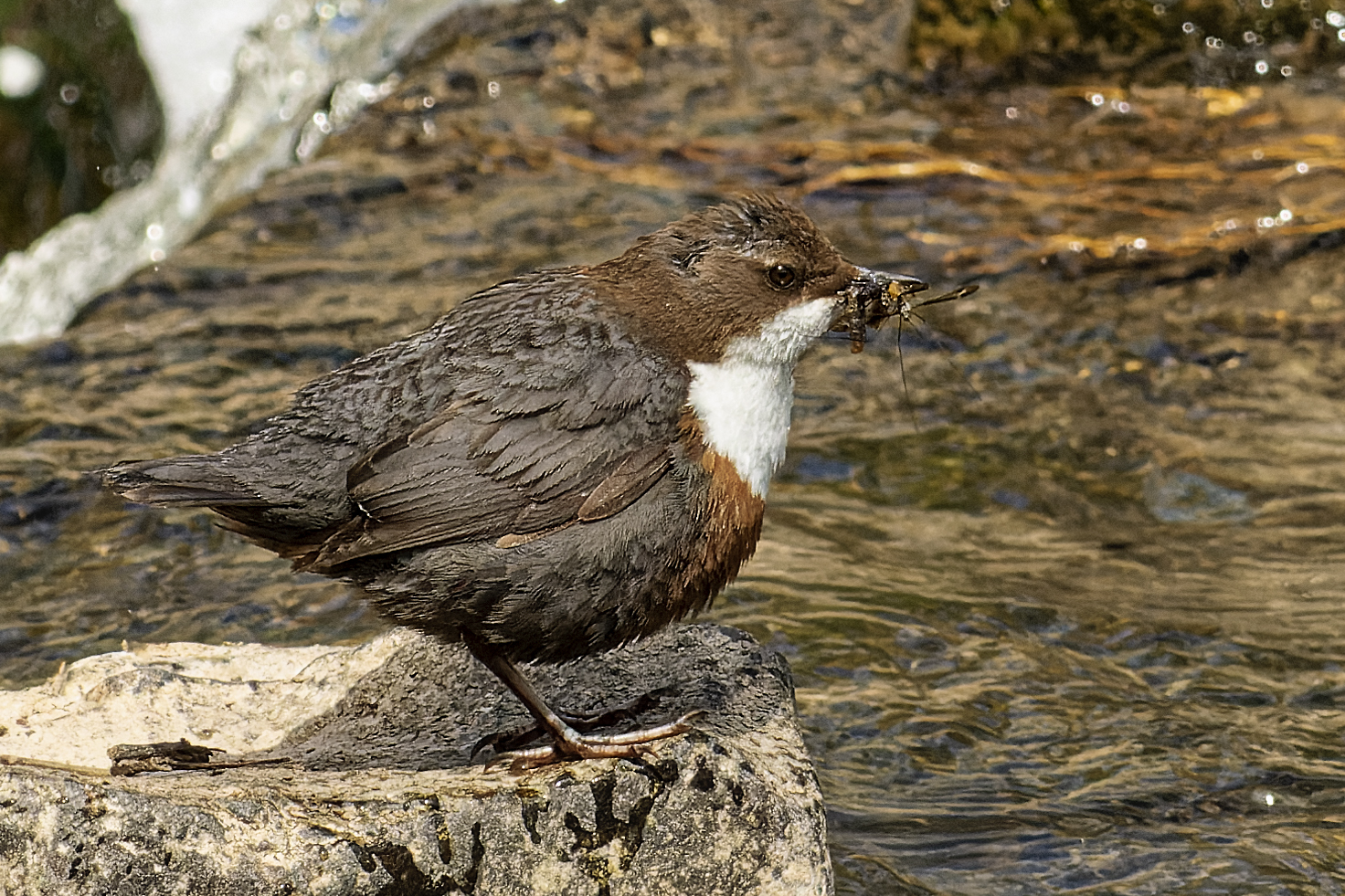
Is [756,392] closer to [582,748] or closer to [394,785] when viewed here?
[582,748]

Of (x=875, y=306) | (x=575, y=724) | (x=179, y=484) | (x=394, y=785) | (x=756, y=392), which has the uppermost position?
(x=875, y=306)

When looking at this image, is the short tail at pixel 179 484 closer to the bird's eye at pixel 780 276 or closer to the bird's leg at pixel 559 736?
the bird's leg at pixel 559 736

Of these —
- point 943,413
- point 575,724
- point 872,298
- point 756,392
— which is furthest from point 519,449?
point 943,413

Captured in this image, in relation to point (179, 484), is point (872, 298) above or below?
above

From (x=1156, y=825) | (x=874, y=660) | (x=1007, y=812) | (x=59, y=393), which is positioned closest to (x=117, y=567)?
(x=59, y=393)

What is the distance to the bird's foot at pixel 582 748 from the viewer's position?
327 cm

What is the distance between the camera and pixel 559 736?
3314 mm

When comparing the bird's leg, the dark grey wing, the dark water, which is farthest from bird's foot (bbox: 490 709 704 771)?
the dark water

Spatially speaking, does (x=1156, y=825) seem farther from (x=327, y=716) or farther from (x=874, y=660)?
(x=327, y=716)

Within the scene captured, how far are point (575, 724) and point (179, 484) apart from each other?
1.01 m

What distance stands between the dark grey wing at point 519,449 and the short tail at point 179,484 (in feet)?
0.71

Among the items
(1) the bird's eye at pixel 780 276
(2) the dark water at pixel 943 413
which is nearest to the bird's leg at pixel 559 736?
(2) the dark water at pixel 943 413

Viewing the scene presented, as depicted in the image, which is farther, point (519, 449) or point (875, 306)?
point (875, 306)

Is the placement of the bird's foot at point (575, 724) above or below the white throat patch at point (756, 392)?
below
